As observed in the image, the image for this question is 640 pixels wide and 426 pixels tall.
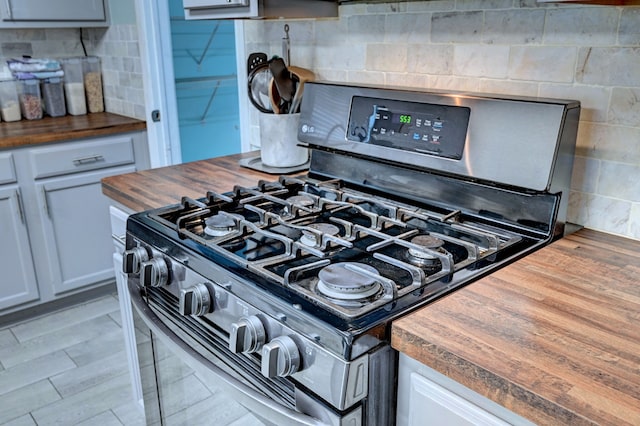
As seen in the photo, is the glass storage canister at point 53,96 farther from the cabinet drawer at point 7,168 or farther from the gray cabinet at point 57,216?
the cabinet drawer at point 7,168

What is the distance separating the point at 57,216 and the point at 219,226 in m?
1.75

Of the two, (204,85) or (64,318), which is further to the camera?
(204,85)

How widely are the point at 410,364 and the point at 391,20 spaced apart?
41.2 inches

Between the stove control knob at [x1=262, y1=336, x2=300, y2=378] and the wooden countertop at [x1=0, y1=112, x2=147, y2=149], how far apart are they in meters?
2.01

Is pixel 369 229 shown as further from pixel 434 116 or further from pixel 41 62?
pixel 41 62

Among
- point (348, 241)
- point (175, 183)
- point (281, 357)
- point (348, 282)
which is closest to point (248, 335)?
point (281, 357)

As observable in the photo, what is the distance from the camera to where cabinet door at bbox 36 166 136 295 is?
8.43 feet

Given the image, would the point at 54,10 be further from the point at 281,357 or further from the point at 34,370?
the point at 281,357

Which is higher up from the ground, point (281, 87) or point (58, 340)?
point (281, 87)

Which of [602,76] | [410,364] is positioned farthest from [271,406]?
[602,76]

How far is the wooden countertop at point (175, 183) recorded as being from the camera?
1.50 m

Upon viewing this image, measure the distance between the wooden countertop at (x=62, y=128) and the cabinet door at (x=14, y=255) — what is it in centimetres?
23

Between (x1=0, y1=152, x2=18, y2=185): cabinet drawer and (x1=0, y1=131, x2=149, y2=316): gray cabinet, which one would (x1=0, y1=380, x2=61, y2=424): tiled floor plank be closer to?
(x1=0, y1=131, x2=149, y2=316): gray cabinet

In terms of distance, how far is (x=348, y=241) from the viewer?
1098mm
